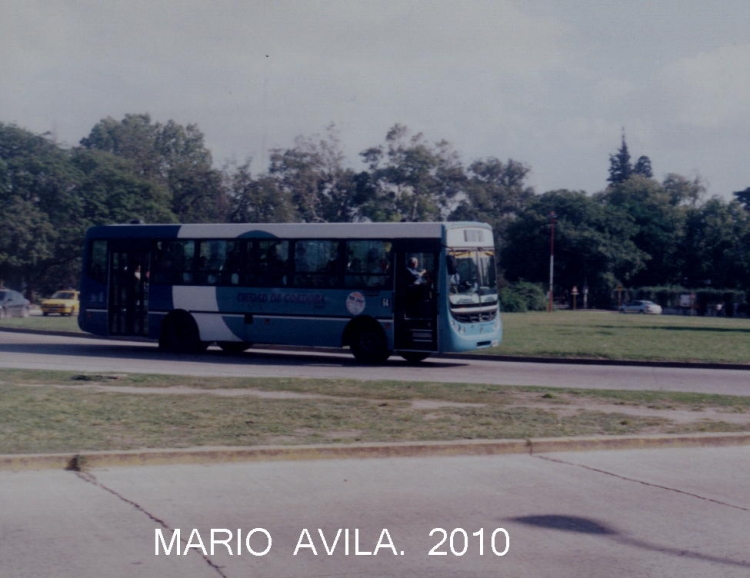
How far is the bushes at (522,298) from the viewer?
7169 centimetres

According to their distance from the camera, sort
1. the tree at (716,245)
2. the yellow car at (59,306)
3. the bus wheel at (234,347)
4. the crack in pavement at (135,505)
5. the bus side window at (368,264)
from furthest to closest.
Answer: the tree at (716,245), the yellow car at (59,306), the bus wheel at (234,347), the bus side window at (368,264), the crack in pavement at (135,505)

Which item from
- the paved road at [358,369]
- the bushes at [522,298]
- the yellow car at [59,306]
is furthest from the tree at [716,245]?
the paved road at [358,369]

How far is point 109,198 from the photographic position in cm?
6950

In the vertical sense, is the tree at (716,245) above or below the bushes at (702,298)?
above

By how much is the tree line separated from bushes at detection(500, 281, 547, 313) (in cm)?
162

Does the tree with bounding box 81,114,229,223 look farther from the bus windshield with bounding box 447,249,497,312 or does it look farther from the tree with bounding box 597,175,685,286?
the bus windshield with bounding box 447,249,497,312

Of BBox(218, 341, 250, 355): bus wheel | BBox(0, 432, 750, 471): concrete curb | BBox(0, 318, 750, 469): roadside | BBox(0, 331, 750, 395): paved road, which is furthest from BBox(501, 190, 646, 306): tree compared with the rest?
BBox(0, 432, 750, 471): concrete curb

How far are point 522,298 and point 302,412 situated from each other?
203 feet

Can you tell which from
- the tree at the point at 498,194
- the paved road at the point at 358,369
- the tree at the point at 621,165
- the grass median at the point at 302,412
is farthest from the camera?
the tree at the point at 621,165

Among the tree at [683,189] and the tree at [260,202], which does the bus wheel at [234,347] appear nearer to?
the tree at [260,202]

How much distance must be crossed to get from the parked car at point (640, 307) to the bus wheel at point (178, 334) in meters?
67.7

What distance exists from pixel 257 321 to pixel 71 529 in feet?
49.6

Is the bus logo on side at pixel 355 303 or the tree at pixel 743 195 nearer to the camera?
the bus logo on side at pixel 355 303

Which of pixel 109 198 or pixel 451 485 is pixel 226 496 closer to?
pixel 451 485
